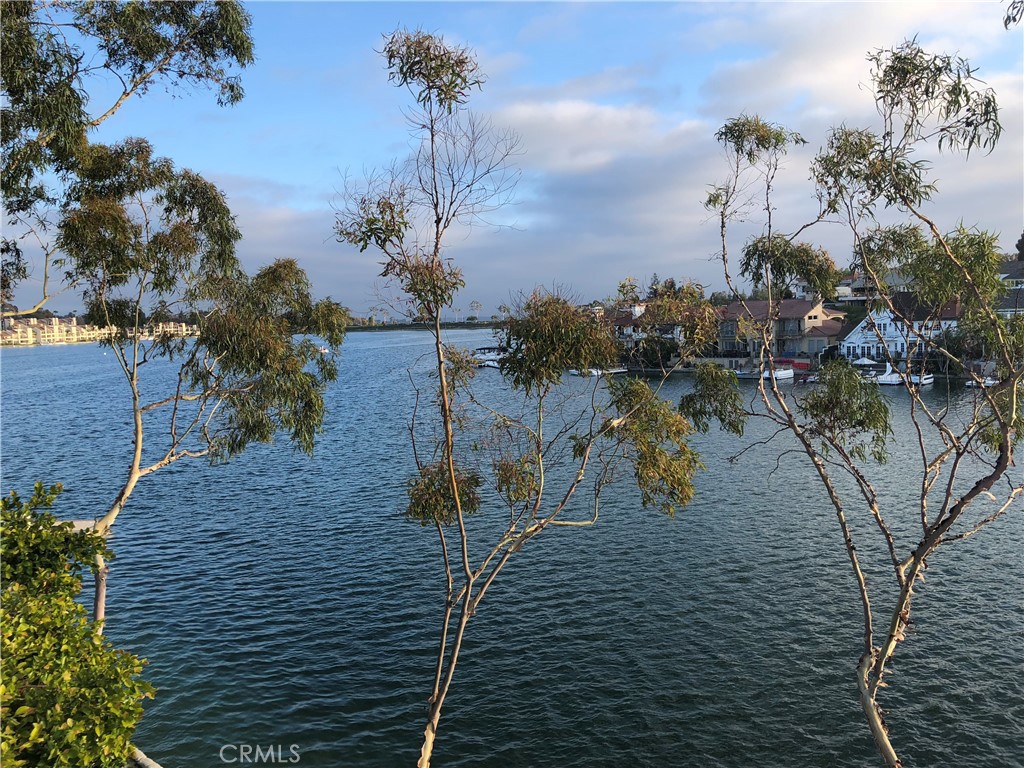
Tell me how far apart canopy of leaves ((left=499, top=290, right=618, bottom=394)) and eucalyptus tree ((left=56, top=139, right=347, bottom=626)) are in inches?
374

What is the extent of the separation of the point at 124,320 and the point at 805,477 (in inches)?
1281

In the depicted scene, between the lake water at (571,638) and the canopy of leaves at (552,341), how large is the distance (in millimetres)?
8797

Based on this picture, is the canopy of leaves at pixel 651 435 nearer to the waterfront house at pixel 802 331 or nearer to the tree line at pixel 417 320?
the tree line at pixel 417 320

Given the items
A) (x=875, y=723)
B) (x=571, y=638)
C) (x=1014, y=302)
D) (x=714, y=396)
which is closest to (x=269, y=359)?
(x=571, y=638)

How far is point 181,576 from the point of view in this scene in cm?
2581

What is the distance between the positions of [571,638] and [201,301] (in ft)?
46.7

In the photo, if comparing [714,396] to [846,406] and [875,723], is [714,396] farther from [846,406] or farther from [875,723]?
[875,723]

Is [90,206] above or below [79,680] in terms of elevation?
above

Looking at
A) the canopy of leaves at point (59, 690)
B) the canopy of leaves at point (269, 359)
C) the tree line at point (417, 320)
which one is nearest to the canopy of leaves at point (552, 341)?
the tree line at point (417, 320)

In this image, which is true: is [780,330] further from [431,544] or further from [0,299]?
[0,299]

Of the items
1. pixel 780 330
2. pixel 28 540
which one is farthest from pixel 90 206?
pixel 780 330

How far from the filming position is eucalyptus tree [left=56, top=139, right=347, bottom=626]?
18.4 m

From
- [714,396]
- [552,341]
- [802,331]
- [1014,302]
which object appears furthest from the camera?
[802,331]

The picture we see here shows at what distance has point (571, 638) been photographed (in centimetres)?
2056
